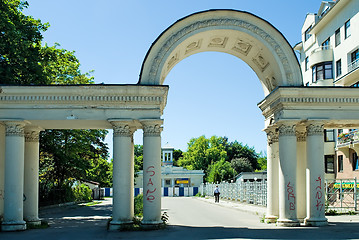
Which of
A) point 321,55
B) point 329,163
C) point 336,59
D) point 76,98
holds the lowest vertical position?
point 329,163

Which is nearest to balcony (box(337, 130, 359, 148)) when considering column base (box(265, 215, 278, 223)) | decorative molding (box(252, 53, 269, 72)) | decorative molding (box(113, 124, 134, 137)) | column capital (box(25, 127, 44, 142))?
decorative molding (box(252, 53, 269, 72))

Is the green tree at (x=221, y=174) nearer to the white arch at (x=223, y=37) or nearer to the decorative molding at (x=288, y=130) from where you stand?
the white arch at (x=223, y=37)

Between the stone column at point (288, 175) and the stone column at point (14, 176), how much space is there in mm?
10271

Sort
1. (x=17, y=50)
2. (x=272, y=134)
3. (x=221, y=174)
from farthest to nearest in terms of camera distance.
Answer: (x=221, y=174)
(x=17, y=50)
(x=272, y=134)

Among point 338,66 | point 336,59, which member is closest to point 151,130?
point 336,59

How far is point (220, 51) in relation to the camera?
19.8 metres

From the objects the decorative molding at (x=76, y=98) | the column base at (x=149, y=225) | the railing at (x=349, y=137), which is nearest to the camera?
the column base at (x=149, y=225)

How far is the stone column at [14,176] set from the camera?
16.7 meters

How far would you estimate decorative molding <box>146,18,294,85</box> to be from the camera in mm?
17016

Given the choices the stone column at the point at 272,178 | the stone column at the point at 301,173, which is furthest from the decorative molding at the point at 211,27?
the stone column at the point at 272,178

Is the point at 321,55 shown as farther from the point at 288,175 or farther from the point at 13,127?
the point at 13,127

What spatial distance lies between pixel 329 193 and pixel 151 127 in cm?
1797

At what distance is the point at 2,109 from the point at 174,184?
7058 centimetres

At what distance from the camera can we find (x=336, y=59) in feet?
124
